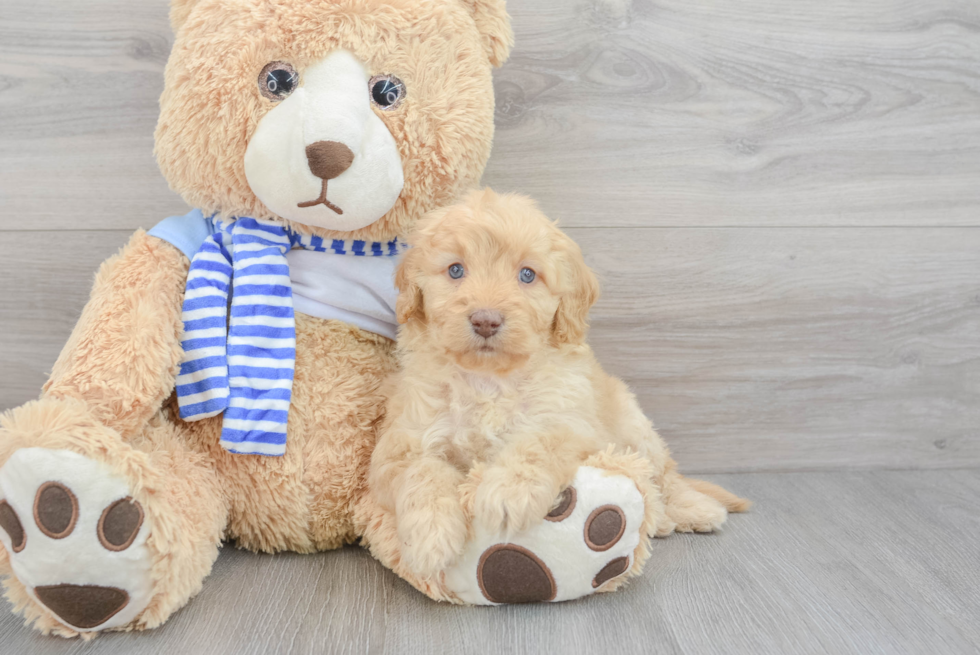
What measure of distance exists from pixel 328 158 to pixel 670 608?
914 mm

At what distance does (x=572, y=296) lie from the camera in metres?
1.21

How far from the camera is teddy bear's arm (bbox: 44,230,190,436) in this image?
3.70 ft

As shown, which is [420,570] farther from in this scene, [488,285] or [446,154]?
[446,154]

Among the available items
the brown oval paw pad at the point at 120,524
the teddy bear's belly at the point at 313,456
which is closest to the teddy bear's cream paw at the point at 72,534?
the brown oval paw pad at the point at 120,524

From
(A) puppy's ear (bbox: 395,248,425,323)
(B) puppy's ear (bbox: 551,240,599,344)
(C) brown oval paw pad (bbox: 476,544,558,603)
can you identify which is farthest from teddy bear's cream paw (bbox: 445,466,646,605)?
(A) puppy's ear (bbox: 395,248,425,323)

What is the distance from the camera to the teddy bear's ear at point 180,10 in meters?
1.29

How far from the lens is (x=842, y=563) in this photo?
135cm

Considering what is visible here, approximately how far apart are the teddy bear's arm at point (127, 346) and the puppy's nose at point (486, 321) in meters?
0.51

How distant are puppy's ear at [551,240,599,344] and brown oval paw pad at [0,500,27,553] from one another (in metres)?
0.83

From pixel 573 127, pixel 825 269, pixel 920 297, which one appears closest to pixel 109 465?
pixel 573 127

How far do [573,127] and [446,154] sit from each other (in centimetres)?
49

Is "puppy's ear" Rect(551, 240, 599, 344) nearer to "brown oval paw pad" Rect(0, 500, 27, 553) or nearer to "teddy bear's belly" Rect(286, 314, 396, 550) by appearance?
"teddy bear's belly" Rect(286, 314, 396, 550)

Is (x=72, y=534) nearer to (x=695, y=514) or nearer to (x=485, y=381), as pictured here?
(x=485, y=381)

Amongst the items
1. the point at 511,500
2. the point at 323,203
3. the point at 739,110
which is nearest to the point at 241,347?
the point at 323,203
